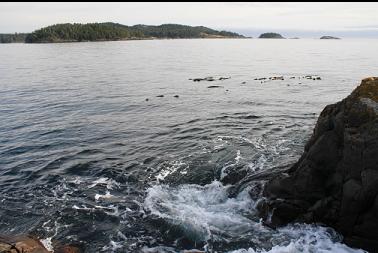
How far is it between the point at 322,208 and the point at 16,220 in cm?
1396

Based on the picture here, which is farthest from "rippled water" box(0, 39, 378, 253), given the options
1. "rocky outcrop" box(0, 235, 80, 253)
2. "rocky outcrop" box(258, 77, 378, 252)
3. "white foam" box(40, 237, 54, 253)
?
"rocky outcrop" box(0, 235, 80, 253)

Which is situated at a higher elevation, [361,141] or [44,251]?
[361,141]

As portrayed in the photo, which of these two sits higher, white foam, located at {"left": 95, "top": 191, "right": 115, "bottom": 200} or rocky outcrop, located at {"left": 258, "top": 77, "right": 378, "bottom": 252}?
rocky outcrop, located at {"left": 258, "top": 77, "right": 378, "bottom": 252}

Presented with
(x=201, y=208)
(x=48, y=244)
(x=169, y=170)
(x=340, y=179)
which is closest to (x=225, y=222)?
(x=201, y=208)

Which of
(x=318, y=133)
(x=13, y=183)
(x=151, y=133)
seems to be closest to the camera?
(x=318, y=133)

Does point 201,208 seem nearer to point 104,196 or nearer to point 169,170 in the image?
point 169,170

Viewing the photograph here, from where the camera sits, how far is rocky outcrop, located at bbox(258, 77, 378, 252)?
14562 millimetres

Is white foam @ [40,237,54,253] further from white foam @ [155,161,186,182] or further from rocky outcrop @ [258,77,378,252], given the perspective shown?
rocky outcrop @ [258,77,378,252]

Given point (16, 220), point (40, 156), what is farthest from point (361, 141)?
point (40, 156)

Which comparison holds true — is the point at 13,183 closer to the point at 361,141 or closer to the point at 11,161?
the point at 11,161

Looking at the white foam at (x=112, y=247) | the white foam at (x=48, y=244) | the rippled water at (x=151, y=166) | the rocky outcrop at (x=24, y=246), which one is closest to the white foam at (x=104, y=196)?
the rippled water at (x=151, y=166)

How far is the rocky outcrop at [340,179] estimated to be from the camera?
1456 cm

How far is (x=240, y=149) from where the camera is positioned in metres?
26.5

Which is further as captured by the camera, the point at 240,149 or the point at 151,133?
the point at 151,133
